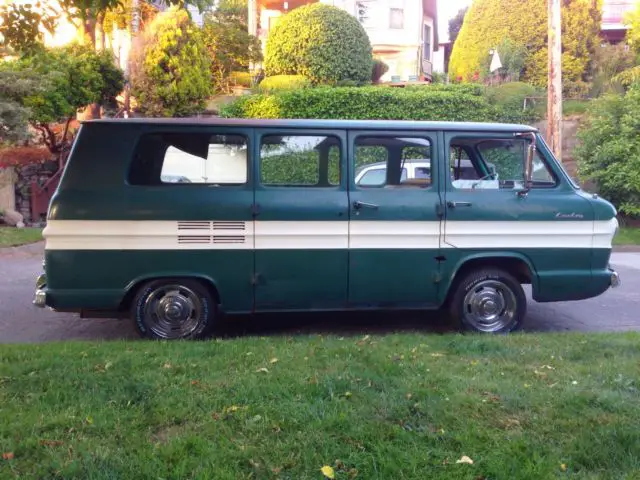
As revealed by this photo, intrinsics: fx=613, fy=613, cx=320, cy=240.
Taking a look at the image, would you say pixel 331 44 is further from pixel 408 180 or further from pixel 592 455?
pixel 592 455

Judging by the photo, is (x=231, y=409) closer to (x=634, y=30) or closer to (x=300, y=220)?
(x=300, y=220)

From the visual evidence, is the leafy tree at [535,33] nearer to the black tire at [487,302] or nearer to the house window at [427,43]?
the house window at [427,43]

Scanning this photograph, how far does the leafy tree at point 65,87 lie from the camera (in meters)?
14.9

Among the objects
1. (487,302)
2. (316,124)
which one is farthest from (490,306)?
(316,124)

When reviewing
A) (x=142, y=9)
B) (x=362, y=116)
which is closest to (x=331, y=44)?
(x=362, y=116)

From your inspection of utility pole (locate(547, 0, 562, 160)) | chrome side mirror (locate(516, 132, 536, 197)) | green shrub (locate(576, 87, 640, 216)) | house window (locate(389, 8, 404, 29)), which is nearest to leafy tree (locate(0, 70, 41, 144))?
chrome side mirror (locate(516, 132, 536, 197))

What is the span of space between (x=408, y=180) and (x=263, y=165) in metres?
1.44

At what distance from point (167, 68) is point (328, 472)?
1601 centimetres

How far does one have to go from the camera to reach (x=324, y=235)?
5.84 metres

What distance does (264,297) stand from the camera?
5.88 meters

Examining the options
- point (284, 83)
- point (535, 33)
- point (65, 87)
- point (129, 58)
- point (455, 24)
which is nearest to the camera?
point (65, 87)

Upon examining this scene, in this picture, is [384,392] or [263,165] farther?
[263,165]

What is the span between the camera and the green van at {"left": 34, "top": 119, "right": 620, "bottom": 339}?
5.64 meters

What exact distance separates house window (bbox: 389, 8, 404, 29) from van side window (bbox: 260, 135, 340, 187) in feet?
76.3
